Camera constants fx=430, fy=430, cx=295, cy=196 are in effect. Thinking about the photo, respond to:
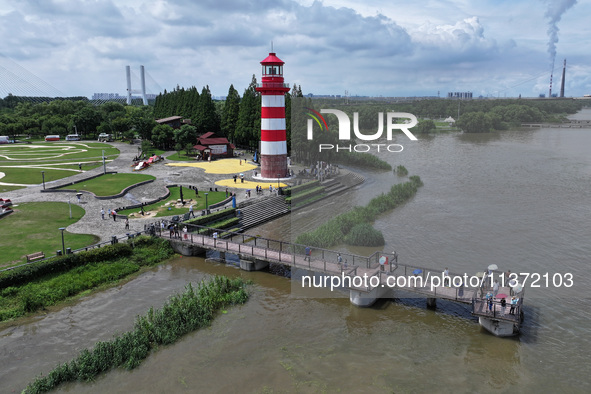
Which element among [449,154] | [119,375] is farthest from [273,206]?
[449,154]

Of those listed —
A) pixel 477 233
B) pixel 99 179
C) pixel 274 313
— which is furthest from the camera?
pixel 99 179

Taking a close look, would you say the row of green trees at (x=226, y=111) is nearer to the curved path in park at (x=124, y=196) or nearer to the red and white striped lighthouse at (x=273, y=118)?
the curved path in park at (x=124, y=196)

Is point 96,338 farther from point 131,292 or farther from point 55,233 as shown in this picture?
point 55,233

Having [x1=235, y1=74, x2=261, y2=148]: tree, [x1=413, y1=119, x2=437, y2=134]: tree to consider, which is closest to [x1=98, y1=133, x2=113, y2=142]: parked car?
[x1=235, y1=74, x2=261, y2=148]: tree

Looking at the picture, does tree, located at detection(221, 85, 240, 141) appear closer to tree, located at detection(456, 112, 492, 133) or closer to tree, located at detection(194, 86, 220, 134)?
tree, located at detection(194, 86, 220, 134)

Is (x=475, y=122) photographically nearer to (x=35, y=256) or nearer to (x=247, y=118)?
(x=247, y=118)

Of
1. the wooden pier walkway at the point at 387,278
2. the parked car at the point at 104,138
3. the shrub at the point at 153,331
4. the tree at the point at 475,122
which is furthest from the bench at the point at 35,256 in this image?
the tree at the point at 475,122
